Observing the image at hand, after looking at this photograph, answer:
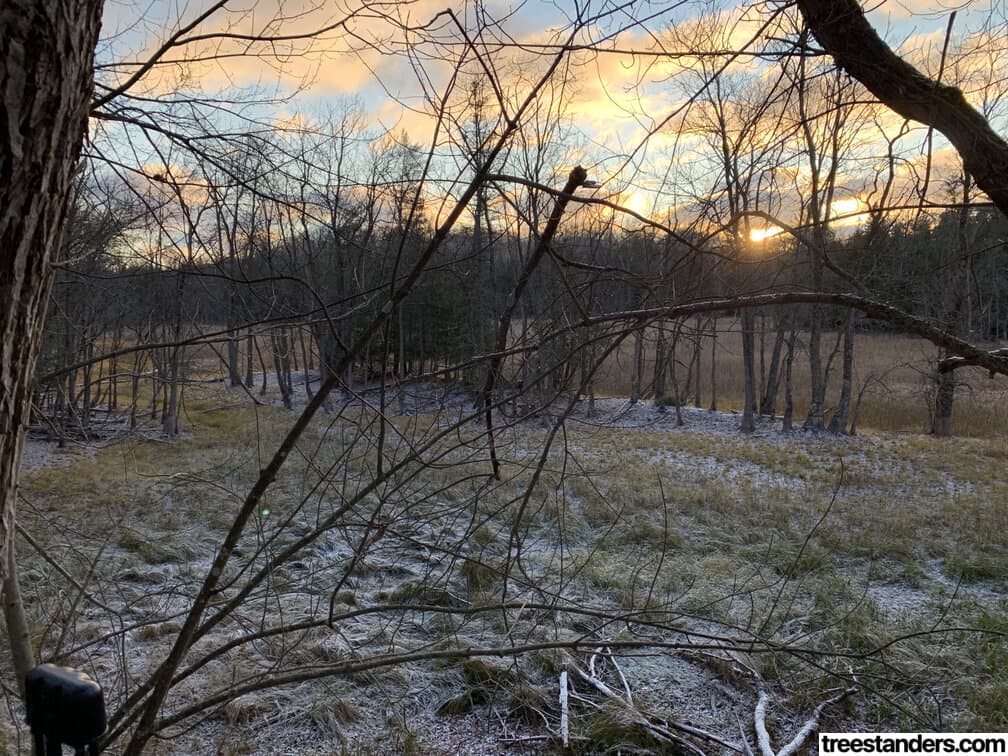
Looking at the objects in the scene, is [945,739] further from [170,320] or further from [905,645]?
[170,320]

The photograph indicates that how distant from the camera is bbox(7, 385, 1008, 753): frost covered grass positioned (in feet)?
7.22

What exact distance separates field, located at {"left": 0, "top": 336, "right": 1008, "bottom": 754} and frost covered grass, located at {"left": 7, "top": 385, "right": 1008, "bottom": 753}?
26 mm

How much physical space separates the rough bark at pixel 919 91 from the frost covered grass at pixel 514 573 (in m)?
1.33

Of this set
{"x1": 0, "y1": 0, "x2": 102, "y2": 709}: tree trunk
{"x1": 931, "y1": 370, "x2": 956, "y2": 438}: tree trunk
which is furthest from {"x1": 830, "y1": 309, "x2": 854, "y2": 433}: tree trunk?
{"x1": 0, "y1": 0, "x2": 102, "y2": 709}: tree trunk

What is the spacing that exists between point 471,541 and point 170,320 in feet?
21.1

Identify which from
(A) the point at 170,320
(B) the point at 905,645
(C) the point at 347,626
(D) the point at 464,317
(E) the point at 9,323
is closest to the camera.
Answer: (E) the point at 9,323

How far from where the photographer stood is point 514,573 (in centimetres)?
509

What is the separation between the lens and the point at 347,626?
432 cm

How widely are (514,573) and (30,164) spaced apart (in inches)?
184

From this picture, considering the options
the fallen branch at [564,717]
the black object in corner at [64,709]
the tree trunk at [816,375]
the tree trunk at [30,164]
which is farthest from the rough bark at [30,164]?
the tree trunk at [816,375]

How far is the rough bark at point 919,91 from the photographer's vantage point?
7.65 feet

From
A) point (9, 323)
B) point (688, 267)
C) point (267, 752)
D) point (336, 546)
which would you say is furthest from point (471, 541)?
point (9, 323)

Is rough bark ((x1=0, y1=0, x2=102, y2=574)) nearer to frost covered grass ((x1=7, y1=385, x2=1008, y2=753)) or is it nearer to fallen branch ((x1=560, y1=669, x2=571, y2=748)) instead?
frost covered grass ((x1=7, y1=385, x2=1008, y2=753))

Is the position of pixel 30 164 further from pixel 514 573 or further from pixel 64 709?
pixel 514 573
